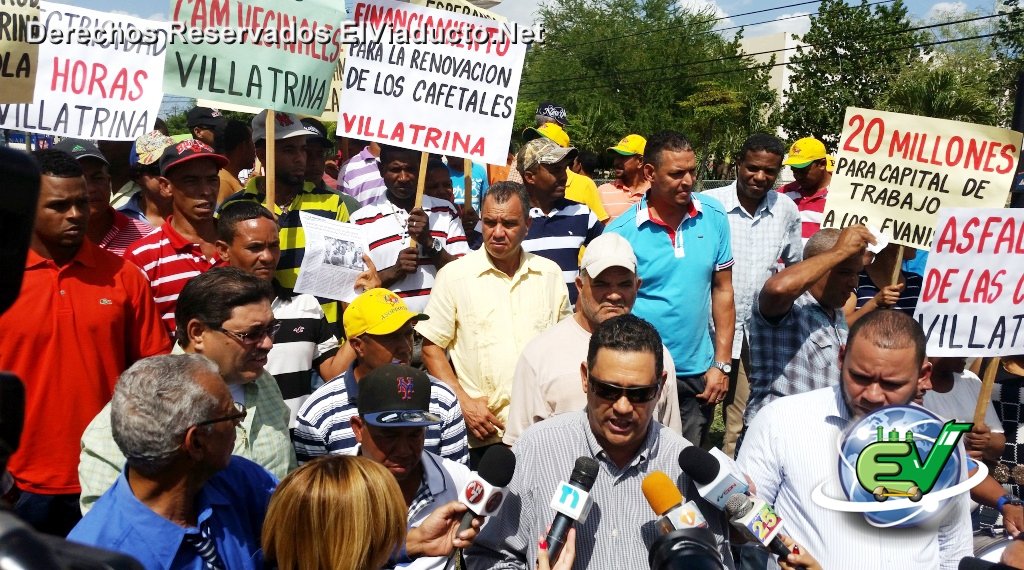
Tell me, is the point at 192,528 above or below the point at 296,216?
below

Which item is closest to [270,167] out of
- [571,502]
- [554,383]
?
[554,383]

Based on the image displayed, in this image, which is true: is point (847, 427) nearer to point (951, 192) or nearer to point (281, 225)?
point (951, 192)

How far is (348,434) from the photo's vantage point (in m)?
4.52

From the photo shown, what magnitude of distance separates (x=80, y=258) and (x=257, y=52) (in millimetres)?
2227

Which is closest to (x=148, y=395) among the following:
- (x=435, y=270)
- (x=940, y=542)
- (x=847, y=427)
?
(x=847, y=427)

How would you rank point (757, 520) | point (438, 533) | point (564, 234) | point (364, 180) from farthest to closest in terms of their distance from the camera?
point (364, 180) < point (564, 234) < point (438, 533) < point (757, 520)

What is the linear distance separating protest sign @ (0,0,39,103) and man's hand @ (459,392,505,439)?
9.76ft

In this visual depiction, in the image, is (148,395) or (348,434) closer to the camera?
(148,395)

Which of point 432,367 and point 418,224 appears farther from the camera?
point 418,224

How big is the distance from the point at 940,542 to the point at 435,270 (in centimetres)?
353

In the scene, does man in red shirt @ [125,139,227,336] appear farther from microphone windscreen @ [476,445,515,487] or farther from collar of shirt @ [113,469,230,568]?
microphone windscreen @ [476,445,515,487]

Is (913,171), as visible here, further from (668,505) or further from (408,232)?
(668,505)

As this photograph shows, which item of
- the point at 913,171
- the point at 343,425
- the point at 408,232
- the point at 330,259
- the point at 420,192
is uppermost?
the point at 913,171

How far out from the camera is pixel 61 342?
4332 millimetres
